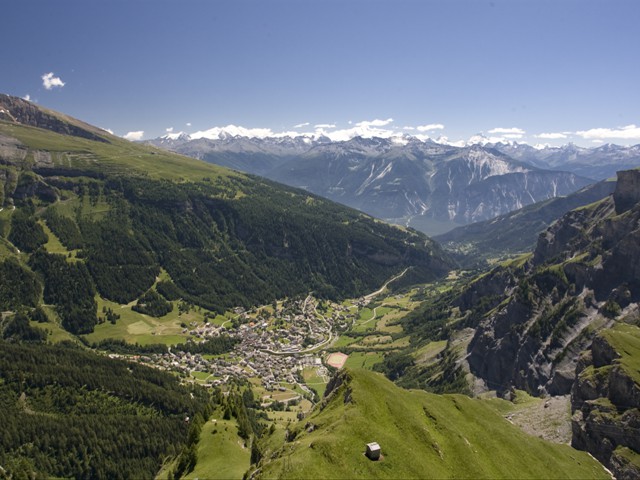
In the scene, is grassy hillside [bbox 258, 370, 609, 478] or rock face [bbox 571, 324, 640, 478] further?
rock face [bbox 571, 324, 640, 478]

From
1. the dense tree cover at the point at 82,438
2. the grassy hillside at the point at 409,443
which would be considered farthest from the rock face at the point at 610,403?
the dense tree cover at the point at 82,438

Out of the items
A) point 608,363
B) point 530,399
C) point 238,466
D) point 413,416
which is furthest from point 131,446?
point 608,363

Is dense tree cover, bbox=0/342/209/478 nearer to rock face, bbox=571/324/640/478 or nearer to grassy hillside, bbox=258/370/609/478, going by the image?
grassy hillside, bbox=258/370/609/478

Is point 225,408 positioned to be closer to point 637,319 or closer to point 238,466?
point 238,466

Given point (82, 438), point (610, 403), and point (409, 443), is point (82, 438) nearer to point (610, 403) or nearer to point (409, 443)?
point (409, 443)

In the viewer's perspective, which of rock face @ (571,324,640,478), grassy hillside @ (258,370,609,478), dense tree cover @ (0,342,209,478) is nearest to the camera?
grassy hillside @ (258,370,609,478)

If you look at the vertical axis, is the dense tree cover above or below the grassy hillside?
below

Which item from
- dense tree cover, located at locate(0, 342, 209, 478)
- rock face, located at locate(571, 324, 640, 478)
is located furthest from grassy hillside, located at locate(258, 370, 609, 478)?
dense tree cover, located at locate(0, 342, 209, 478)

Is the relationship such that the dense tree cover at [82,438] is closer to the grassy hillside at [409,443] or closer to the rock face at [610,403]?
the grassy hillside at [409,443]
